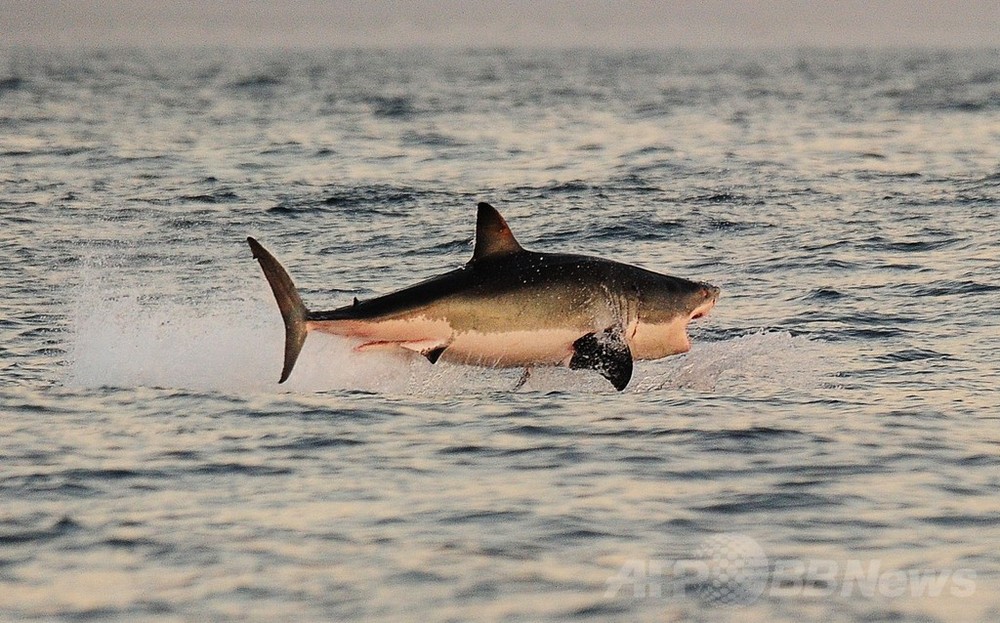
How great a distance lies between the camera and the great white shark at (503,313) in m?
13.4

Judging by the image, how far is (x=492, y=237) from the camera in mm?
13758

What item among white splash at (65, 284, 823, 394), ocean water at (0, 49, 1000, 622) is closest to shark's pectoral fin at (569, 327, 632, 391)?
ocean water at (0, 49, 1000, 622)

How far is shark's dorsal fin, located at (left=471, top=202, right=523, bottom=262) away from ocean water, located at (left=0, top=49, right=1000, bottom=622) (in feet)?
4.43

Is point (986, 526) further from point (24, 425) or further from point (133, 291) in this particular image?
point (133, 291)

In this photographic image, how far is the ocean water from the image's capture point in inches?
379

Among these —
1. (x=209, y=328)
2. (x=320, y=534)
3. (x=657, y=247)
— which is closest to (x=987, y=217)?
(x=657, y=247)

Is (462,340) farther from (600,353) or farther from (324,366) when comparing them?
(324,366)

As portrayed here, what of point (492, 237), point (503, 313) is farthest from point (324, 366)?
point (492, 237)

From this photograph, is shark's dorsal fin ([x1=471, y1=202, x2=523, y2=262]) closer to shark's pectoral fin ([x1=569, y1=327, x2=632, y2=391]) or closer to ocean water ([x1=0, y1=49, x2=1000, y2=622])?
shark's pectoral fin ([x1=569, y1=327, x2=632, y2=391])

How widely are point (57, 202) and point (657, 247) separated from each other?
37.2ft

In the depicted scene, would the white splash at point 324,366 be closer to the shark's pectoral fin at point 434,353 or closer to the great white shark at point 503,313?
the shark's pectoral fin at point 434,353

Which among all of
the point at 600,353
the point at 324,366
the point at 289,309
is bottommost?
the point at 324,366

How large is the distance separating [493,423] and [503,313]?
2.94 feet

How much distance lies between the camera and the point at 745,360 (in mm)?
16156
